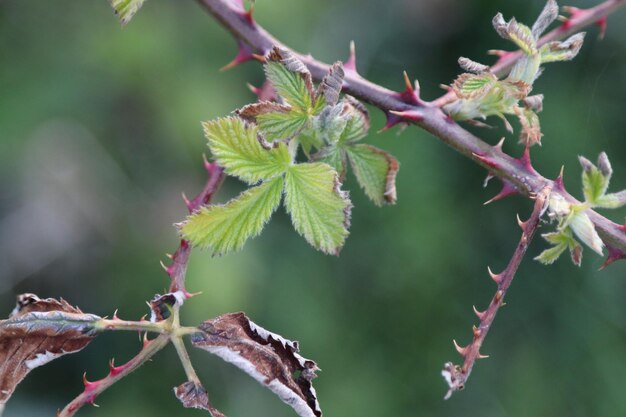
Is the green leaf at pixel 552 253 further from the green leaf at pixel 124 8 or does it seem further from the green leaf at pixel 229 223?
the green leaf at pixel 124 8

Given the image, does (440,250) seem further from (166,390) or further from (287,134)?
(287,134)

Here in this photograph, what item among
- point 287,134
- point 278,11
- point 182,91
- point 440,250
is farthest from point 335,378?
point 287,134

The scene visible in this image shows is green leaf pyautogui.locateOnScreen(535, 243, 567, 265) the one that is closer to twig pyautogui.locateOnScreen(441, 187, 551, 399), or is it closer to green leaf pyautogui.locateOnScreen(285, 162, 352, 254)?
twig pyautogui.locateOnScreen(441, 187, 551, 399)

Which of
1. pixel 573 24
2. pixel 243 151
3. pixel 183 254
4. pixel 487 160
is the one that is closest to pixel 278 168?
pixel 243 151

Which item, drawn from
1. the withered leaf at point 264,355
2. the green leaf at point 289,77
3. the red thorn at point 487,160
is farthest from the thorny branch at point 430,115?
the withered leaf at point 264,355

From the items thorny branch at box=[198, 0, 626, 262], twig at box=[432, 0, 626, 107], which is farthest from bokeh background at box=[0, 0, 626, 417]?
thorny branch at box=[198, 0, 626, 262]

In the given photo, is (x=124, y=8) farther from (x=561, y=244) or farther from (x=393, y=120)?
(x=561, y=244)
